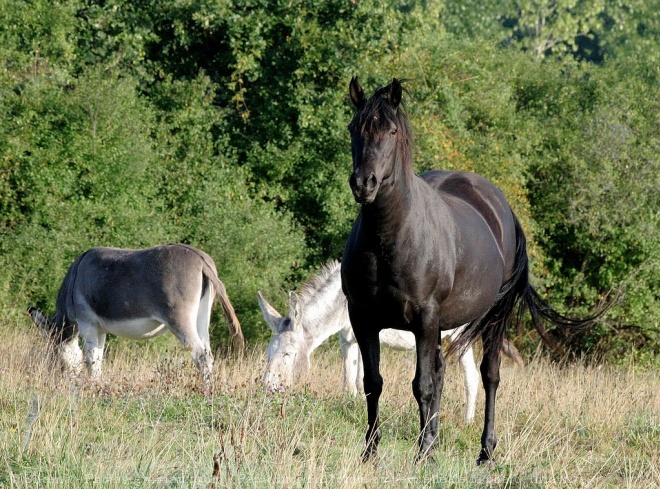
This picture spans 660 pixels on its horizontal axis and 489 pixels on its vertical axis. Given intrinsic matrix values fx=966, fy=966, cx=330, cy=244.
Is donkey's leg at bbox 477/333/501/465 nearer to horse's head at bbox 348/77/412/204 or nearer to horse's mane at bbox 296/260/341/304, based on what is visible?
horse's head at bbox 348/77/412/204

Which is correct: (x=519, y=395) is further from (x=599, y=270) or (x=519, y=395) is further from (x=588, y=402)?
(x=599, y=270)

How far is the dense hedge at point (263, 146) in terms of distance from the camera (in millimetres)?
14828

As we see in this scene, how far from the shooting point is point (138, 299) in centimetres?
968

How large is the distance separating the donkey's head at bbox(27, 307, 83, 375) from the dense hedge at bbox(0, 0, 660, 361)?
3738 mm

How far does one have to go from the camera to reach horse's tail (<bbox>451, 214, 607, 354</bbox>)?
23.3 ft

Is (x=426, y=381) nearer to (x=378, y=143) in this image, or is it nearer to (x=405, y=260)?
(x=405, y=260)

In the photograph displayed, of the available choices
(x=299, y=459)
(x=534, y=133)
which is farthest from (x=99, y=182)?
(x=299, y=459)

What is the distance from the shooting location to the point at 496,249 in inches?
268

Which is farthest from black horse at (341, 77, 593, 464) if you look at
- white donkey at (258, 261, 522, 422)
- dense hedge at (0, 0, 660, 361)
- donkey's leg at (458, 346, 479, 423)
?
dense hedge at (0, 0, 660, 361)

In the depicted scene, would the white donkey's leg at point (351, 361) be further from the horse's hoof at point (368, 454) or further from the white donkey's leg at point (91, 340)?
the horse's hoof at point (368, 454)

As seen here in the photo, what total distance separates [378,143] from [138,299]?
5109mm

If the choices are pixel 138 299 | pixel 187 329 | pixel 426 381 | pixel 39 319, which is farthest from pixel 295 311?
pixel 426 381

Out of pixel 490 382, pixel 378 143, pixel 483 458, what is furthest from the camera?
pixel 490 382

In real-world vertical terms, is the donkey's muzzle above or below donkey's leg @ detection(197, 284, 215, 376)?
above
